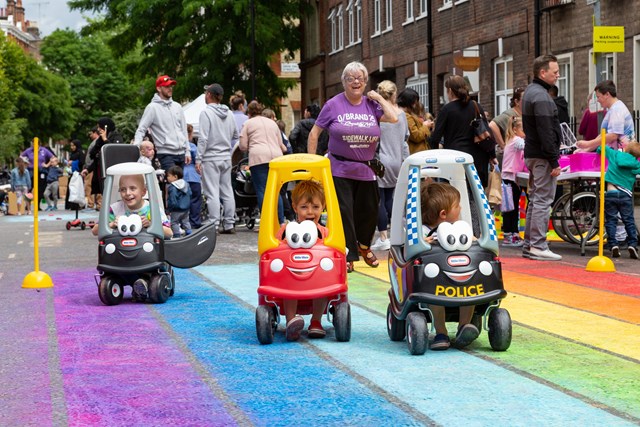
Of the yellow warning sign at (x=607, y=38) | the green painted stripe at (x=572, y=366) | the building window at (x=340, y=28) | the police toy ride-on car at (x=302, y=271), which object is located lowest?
the green painted stripe at (x=572, y=366)

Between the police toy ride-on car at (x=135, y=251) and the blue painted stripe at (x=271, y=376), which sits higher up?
the police toy ride-on car at (x=135, y=251)

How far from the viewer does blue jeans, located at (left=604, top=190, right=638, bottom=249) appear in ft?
44.8

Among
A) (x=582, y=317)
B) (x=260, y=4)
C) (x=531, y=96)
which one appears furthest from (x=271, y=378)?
(x=260, y=4)

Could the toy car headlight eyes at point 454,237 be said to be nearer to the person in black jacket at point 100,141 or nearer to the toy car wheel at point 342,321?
Result: the toy car wheel at point 342,321

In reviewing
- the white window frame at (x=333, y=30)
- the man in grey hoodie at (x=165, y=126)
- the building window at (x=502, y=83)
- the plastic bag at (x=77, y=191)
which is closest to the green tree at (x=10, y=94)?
the white window frame at (x=333, y=30)

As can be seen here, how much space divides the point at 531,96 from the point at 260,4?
36774 mm

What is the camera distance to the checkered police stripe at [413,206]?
707 centimetres

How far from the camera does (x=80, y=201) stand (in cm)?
2430

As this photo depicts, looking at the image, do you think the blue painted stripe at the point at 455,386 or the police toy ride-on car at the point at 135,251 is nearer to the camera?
the blue painted stripe at the point at 455,386

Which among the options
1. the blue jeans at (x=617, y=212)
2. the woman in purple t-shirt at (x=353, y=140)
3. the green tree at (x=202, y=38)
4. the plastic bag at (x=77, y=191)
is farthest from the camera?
the green tree at (x=202, y=38)

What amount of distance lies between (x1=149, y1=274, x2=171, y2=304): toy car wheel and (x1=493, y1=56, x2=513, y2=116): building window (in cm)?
2250

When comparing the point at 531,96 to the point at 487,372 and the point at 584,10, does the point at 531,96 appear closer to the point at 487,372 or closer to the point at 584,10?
the point at 487,372

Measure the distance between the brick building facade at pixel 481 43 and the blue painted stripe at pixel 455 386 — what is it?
385 inches

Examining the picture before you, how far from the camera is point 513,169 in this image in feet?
49.8
